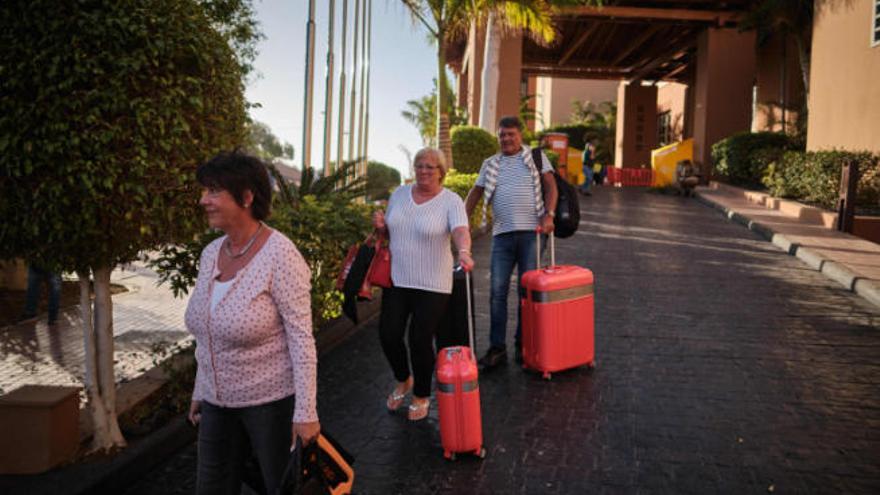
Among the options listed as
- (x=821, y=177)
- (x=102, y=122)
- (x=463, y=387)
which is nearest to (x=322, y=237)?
(x=463, y=387)

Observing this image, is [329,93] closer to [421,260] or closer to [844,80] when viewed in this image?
[421,260]

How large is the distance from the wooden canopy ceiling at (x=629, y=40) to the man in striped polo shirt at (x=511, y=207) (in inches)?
573

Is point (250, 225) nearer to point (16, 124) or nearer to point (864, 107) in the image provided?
point (16, 124)

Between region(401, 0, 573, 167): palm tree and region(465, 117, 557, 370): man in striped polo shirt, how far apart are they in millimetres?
11452

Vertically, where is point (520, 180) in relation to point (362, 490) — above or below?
above

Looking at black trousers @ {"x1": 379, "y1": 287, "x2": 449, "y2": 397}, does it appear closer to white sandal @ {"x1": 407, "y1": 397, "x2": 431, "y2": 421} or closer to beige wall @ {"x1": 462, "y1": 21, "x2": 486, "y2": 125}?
white sandal @ {"x1": 407, "y1": 397, "x2": 431, "y2": 421}

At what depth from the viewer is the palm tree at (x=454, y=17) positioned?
56.3 feet

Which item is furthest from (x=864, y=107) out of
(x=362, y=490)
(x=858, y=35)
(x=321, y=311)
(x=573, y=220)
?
(x=362, y=490)

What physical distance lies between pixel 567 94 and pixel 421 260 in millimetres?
48768

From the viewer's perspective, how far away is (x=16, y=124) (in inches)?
135

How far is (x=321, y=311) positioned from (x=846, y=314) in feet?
16.9

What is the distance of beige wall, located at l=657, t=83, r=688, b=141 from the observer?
3719cm

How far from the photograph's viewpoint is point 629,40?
3180 centimetres

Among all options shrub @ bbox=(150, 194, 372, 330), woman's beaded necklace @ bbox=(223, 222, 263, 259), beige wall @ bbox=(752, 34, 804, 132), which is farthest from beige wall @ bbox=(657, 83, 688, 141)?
woman's beaded necklace @ bbox=(223, 222, 263, 259)
